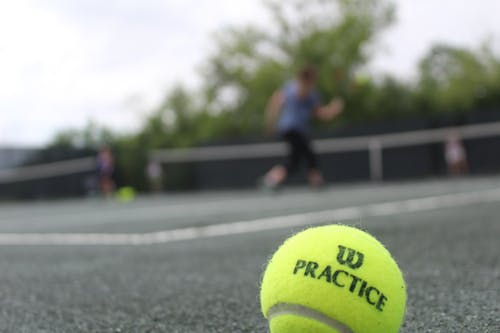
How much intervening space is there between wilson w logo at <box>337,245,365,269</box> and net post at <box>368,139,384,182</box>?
54.2ft

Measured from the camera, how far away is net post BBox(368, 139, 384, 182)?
58.3 ft

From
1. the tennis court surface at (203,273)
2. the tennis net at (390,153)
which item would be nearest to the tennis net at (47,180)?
the tennis net at (390,153)

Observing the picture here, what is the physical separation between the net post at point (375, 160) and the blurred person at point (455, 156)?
6.01ft

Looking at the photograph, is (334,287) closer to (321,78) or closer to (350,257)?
(350,257)

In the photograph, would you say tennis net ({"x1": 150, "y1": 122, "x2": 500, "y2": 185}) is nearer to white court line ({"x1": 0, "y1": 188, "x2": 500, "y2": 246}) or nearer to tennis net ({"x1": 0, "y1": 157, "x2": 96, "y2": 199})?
tennis net ({"x1": 0, "y1": 157, "x2": 96, "y2": 199})

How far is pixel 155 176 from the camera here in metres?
21.2

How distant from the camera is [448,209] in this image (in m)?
6.03

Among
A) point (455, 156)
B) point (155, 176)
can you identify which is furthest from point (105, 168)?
point (455, 156)

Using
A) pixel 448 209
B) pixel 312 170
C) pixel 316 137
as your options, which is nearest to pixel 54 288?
pixel 448 209

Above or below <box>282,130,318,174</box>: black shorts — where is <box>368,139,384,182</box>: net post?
below

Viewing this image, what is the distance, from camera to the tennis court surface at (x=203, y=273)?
2006mm

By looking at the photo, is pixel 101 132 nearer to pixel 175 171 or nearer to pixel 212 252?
pixel 175 171

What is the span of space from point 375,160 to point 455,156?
2.24 m

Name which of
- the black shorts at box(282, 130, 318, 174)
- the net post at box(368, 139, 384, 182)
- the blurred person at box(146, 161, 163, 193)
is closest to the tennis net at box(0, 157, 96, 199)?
the blurred person at box(146, 161, 163, 193)
